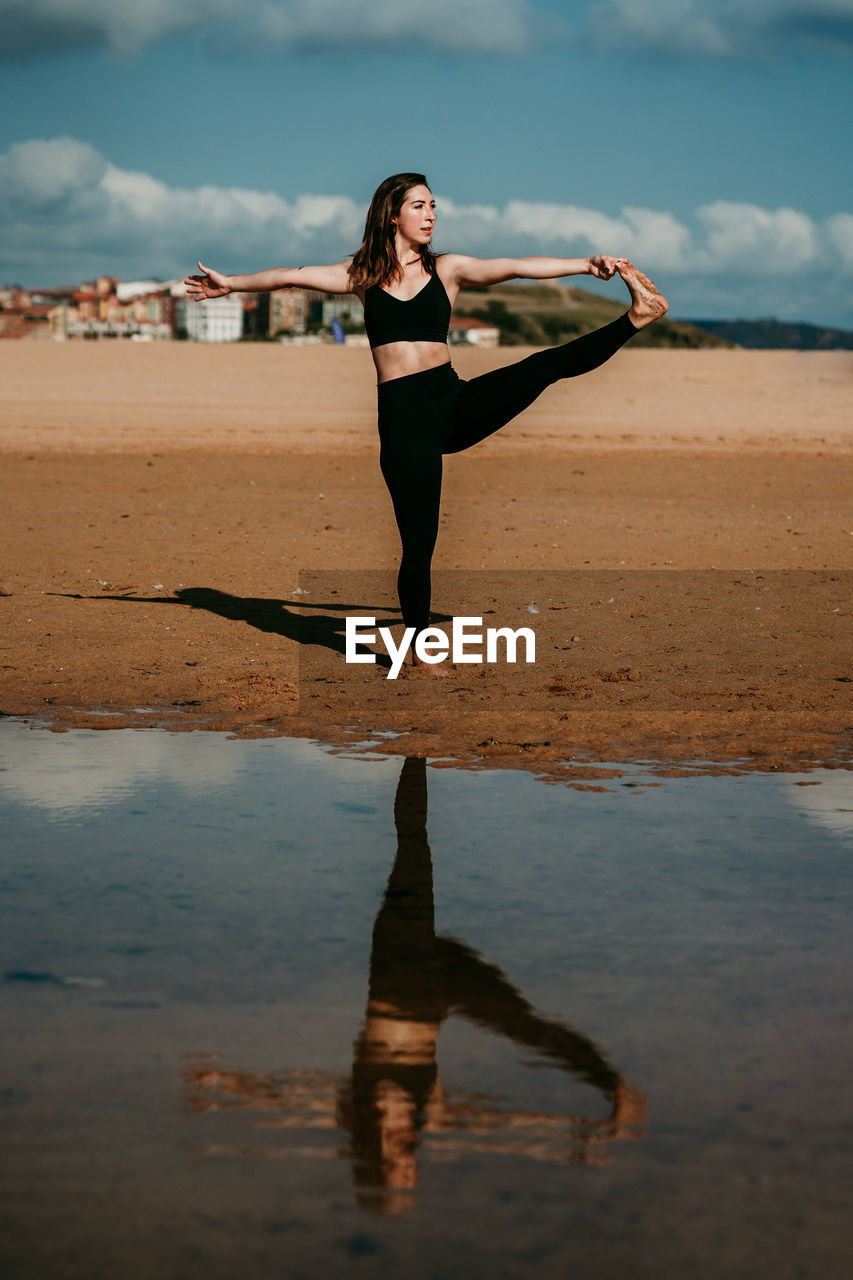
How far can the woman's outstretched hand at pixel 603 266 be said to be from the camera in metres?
6.44

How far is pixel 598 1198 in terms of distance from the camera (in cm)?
239

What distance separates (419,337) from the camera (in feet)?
22.3

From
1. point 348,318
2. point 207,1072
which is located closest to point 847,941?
point 207,1072

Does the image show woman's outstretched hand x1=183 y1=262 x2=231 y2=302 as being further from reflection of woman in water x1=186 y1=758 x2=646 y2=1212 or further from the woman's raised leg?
reflection of woman in water x1=186 y1=758 x2=646 y2=1212

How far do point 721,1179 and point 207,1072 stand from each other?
3.22 feet

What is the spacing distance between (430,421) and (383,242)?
827 millimetres

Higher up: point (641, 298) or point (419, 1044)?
point (641, 298)

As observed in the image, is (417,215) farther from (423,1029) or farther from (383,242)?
(423,1029)

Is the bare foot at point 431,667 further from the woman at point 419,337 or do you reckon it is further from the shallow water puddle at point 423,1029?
the shallow water puddle at point 423,1029

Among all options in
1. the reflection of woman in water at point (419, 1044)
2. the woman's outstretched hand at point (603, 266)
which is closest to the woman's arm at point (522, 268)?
the woman's outstretched hand at point (603, 266)

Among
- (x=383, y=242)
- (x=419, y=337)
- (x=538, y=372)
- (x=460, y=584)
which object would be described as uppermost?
(x=383, y=242)

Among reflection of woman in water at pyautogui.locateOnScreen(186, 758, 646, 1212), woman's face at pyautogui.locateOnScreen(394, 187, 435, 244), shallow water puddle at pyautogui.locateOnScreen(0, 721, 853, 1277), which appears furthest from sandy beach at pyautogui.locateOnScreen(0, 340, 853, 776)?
woman's face at pyautogui.locateOnScreen(394, 187, 435, 244)

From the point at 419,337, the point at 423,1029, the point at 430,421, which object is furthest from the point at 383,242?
the point at 423,1029

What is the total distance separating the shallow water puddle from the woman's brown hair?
2769 millimetres
